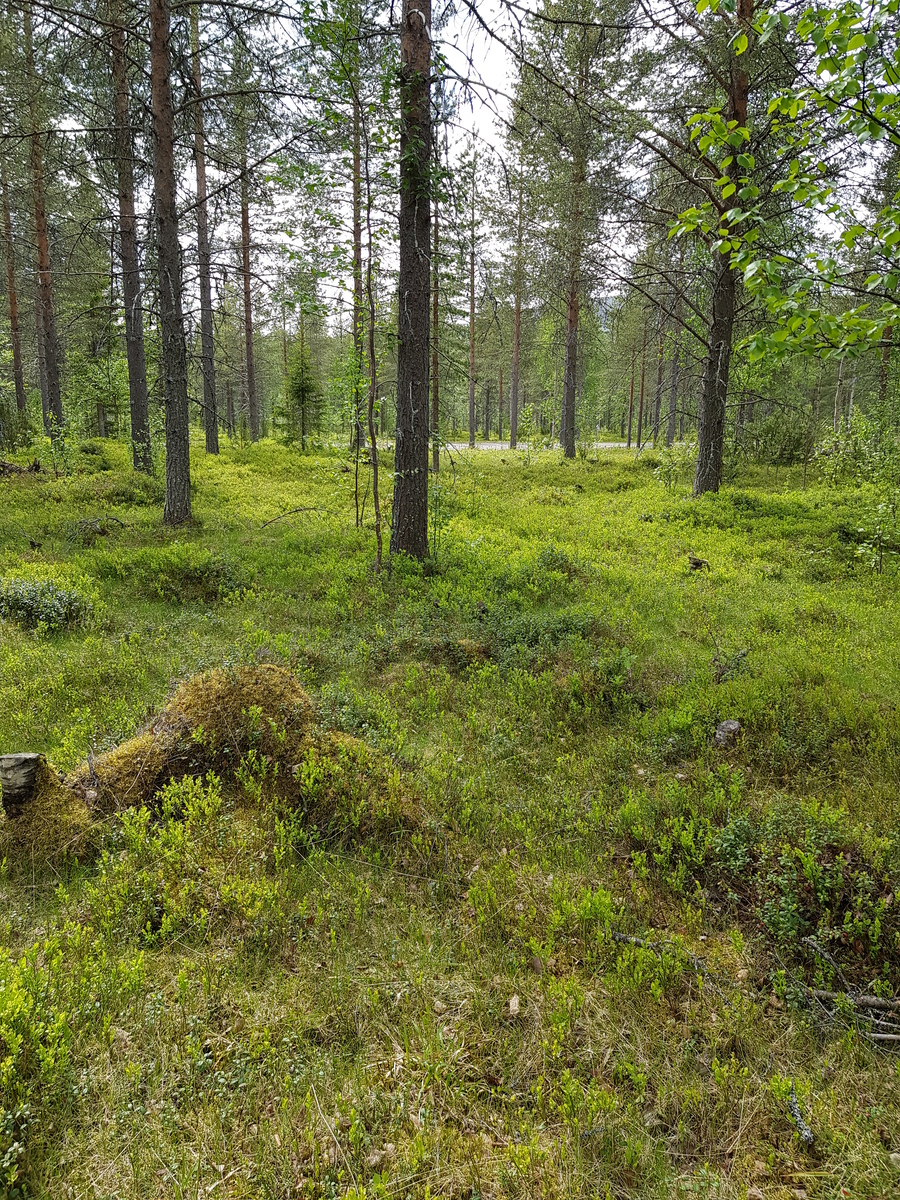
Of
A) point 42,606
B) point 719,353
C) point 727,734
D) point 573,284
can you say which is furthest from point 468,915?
point 573,284

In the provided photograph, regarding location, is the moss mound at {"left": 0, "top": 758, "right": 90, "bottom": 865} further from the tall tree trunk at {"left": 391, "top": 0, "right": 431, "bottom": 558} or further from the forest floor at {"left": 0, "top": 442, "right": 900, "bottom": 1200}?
the tall tree trunk at {"left": 391, "top": 0, "right": 431, "bottom": 558}

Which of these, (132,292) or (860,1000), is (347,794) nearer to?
(860,1000)

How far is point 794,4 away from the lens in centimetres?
821

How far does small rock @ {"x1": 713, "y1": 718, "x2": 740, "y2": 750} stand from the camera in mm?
4797

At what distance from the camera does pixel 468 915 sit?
345 cm

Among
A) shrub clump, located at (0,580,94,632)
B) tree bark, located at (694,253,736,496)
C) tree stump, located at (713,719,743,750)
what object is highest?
tree bark, located at (694,253,736,496)

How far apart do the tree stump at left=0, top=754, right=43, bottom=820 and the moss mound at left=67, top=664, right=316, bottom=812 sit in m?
0.27

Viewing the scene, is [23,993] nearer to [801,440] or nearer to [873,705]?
[873,705]

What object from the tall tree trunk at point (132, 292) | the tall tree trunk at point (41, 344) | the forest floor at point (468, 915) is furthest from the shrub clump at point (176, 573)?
the tall tree trunk at point (41, 344)

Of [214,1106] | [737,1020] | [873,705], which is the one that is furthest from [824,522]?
[214,1106]

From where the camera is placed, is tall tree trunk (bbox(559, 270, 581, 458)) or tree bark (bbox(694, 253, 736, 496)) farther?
tall tree trunk (bbox(559, 270, 581, 458))

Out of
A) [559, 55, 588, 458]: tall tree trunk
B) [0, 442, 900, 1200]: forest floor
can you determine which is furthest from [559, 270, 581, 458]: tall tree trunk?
[0, 442, 900, 1200]: forest floor

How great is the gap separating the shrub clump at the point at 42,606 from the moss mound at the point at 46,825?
10.7 feet

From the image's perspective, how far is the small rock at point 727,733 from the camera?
480 centimetres
